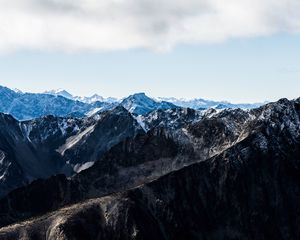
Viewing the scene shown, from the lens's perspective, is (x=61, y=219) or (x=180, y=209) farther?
(x=180, y=209)

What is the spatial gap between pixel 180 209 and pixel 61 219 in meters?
44.9

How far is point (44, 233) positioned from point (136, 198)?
108ft

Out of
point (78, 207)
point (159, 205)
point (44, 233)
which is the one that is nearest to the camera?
point (44, 233)

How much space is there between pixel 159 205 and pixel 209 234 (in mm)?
20808

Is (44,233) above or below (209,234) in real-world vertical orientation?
above


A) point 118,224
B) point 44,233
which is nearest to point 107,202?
point 118,224

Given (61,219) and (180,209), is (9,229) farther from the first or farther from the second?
(180,209)

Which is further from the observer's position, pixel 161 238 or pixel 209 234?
pixel 209 234

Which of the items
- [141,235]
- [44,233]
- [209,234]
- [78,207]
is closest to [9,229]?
[44,233]

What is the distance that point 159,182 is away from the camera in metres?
200

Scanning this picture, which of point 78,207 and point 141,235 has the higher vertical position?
point 78,207

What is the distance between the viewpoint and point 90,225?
173375 mm

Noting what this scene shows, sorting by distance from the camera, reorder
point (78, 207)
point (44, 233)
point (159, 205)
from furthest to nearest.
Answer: point (159, 205) < point (78, 207) < point (44, 233)

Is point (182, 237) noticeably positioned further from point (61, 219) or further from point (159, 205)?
point (61, 219)
